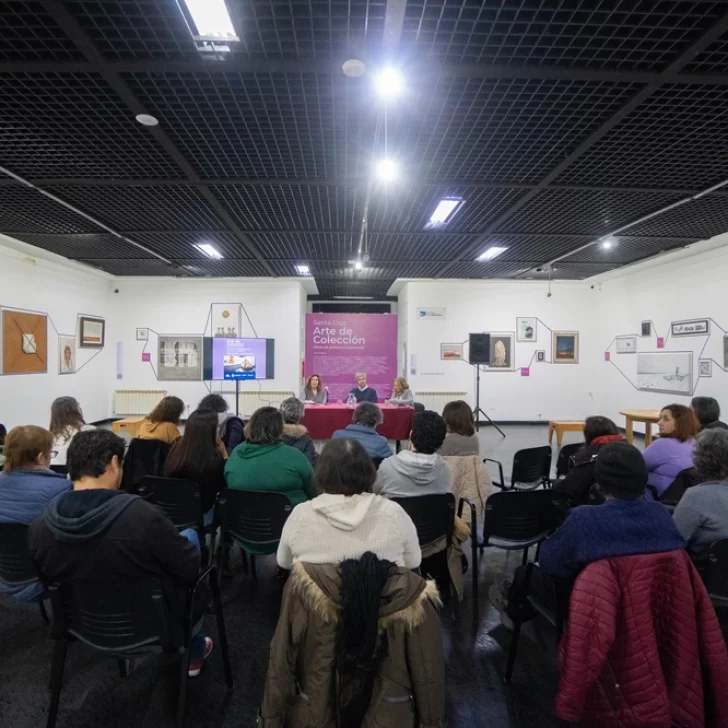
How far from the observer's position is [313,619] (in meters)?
1.28

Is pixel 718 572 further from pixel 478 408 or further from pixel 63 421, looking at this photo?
pixel 478 408

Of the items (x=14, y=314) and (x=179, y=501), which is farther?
(x=14, y=314)

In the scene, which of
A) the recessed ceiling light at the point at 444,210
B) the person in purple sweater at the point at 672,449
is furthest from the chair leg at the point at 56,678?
the recessed ceiling light at the point at 444,210

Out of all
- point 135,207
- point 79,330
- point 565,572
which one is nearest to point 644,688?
point 565,572

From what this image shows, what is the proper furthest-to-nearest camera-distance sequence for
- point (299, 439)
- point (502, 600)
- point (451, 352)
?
point (451, 352)
point (299, 439)
point (502, 600)

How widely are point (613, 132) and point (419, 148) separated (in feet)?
4.61

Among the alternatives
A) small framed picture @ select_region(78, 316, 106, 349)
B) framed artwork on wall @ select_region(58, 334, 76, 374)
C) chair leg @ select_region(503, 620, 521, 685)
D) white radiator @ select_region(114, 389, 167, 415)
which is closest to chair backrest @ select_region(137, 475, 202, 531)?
chair leg @ select_region(503, 620, 521, 685)

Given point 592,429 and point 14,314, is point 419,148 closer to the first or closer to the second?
point 592,429

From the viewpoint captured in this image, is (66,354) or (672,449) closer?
(672,449)

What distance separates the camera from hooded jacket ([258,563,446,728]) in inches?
49.4

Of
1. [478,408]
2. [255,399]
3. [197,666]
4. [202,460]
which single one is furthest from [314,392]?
[197,666]

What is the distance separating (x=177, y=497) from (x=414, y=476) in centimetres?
143

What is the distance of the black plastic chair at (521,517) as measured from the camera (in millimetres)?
2617

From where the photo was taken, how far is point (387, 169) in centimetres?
369
